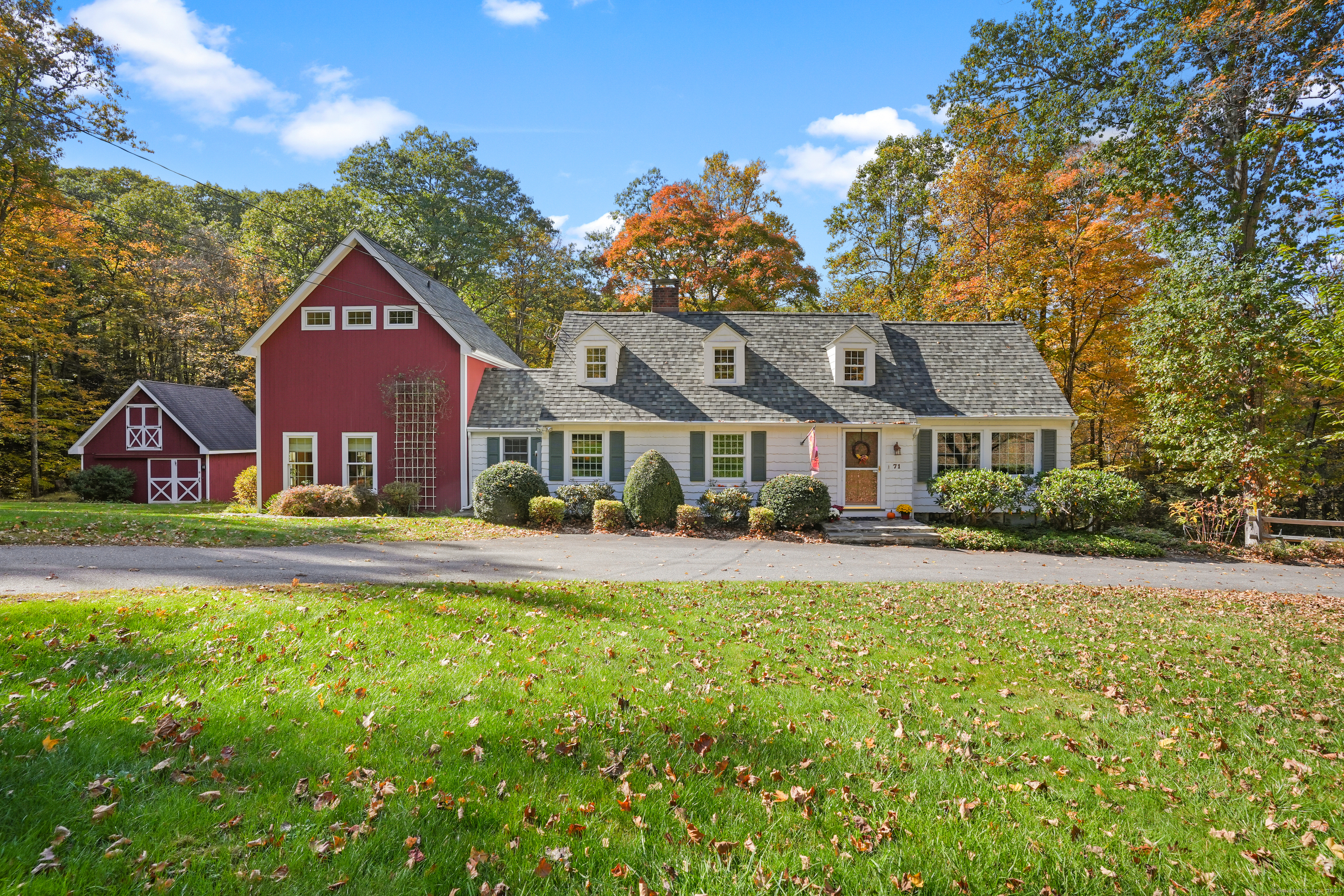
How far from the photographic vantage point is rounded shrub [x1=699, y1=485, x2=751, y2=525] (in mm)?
16969

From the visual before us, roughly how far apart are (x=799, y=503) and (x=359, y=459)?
14276mm

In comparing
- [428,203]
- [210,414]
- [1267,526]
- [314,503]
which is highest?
[428,203]

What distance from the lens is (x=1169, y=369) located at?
1705cm

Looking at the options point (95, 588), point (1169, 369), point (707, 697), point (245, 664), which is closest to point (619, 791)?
point (707, 697)

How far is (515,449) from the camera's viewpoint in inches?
776

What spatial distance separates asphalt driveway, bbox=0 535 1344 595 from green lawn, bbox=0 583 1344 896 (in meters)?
2.21

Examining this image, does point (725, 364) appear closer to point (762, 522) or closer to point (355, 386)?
point (762, 522)

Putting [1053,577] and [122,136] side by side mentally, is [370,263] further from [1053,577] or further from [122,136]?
[1053,577]

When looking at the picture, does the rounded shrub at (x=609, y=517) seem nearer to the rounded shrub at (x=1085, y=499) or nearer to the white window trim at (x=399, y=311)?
the white window trim at (x=399, y=311)

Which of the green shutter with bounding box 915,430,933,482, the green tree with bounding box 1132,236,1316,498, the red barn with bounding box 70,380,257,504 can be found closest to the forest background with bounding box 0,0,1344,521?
the green tree with bounding box 1132,236,1316,498

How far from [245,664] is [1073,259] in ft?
85.2

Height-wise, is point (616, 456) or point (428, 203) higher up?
point (428, 203)

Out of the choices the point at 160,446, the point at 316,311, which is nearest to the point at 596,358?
the point at 316,311

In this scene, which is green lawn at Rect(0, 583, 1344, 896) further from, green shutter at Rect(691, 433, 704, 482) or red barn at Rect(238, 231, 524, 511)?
red barn at Rect(238, 231, 524, 511)
